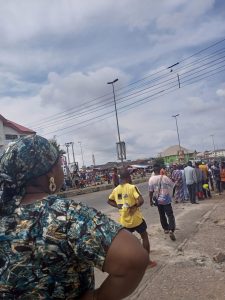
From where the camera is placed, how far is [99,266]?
1.67m

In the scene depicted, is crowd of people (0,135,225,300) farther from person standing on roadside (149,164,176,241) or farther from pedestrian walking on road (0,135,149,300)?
person standing on roadside (149,164,176,241)

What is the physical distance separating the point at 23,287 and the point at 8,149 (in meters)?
0.58

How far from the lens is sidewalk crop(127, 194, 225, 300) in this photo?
537cm

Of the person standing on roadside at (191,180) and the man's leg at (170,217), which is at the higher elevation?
the person standing on roadside at (191,180)

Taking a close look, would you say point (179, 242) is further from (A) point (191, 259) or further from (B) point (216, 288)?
(B) point (216, 288)

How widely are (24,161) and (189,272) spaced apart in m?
4.99

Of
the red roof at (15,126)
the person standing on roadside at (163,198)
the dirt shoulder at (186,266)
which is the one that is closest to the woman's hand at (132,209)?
the dirt shoulder at (186,266)

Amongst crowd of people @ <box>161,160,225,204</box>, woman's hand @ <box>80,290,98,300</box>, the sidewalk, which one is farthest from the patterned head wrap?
crowd of people @ <box>161,160,225,204</box>

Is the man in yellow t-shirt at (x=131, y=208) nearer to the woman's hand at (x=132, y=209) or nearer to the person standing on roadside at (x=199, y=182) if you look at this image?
the woman's hand at (x=132, y=209)

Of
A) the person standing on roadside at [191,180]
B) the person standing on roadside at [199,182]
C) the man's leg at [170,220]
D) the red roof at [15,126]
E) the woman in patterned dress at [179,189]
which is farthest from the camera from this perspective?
the red roof at [15,126]

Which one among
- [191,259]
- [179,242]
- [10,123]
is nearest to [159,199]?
[179,242]

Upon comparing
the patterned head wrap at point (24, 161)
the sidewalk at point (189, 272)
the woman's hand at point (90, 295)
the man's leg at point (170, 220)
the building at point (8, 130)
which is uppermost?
the building at point (8, 130)

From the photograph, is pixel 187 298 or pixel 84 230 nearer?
pixel 84 230

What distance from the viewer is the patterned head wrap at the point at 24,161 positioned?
1.84 m
